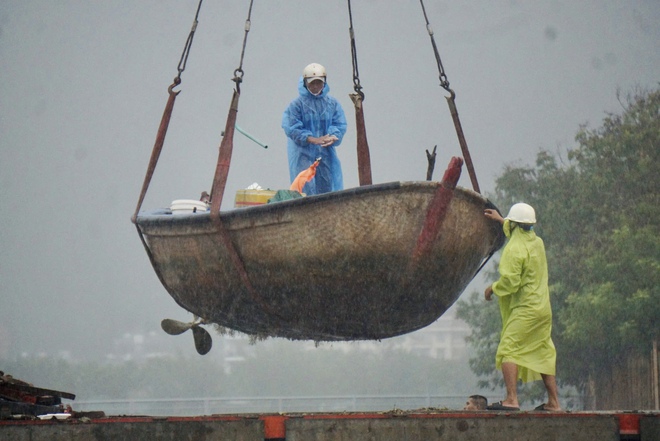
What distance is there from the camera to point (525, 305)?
7.41 m

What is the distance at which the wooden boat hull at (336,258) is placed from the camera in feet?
22.4

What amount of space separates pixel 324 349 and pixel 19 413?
114 metres

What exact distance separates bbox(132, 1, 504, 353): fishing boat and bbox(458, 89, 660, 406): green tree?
72.7 feet

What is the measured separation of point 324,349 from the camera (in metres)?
120

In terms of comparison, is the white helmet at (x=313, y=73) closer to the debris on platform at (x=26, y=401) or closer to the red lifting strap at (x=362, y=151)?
the red lifting strap at (x=362, y=151)

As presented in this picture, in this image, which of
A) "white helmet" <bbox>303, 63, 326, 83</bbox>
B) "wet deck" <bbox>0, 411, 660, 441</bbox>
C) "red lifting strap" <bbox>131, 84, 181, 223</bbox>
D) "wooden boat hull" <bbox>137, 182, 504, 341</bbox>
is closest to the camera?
"wet deck" <bbox>0, 411, 660, 441</bbox>

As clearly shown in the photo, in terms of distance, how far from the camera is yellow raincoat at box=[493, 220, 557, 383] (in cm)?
737

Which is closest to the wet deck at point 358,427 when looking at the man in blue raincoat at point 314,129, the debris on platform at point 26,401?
the debris on platform at point 26,401

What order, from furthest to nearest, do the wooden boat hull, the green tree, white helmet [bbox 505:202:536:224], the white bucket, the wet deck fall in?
the green tree → the white bucket → white helmet [bbox 505:202:536:224] → the wooden boat hull → the wet deck

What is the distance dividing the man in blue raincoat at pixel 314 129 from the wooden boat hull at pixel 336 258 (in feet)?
4.62

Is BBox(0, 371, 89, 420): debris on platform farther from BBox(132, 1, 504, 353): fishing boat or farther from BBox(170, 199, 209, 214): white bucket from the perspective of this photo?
BBox(170, 199, 209, 214): white bucket

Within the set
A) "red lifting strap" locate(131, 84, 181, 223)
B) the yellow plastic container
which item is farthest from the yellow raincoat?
"red lifting strap" locate(131, 84, 181, 223)

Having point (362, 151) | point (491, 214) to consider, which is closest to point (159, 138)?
point (362, 151)

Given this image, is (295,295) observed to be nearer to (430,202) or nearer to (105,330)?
(430,202)
